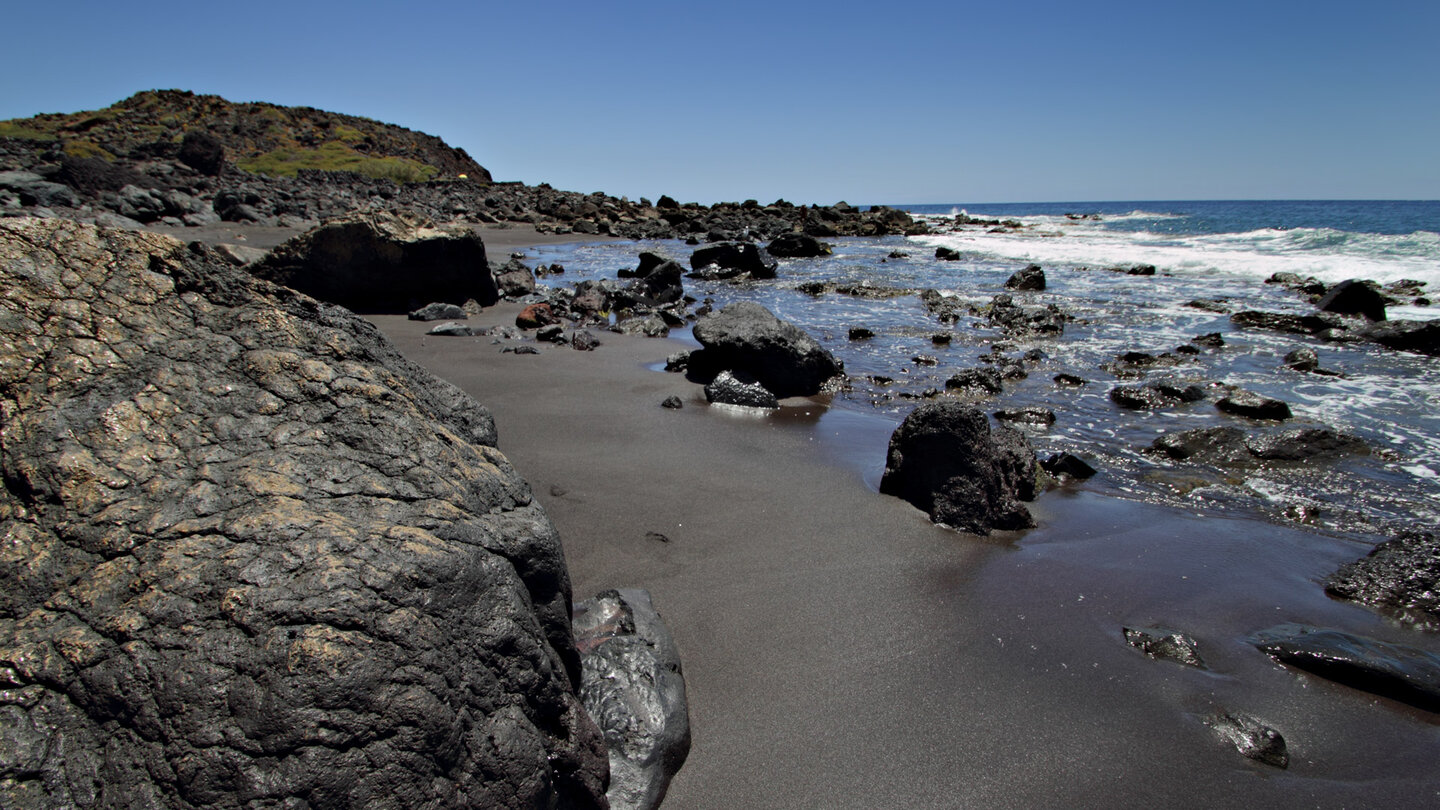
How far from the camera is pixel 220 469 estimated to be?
1.84 m

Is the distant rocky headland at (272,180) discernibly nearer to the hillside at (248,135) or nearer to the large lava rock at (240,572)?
the hillside at (248,135)

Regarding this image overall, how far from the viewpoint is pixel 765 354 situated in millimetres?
7473

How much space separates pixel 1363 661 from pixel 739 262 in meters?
17.4

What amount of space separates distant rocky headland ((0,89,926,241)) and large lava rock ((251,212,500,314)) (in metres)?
2.96

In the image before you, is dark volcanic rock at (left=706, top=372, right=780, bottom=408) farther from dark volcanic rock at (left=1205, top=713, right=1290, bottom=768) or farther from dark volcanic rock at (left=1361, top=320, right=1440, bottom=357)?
dark volcanic rock at (left=1361, top=320, right=1440, bottom=357)

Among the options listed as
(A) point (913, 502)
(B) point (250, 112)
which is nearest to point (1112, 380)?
(A) point (913, 502)

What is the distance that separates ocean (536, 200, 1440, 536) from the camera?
538 cm

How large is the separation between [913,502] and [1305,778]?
241 centimetres

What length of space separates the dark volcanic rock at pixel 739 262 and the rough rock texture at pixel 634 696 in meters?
16.6

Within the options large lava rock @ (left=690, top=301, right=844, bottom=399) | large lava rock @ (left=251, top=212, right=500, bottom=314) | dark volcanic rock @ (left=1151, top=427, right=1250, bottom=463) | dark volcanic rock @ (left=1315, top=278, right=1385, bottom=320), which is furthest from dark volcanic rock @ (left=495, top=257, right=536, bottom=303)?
dark volcanic rock @ (left=1315, top=278, right=1385, bottom=320)

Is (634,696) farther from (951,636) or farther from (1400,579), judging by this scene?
(1400,579)

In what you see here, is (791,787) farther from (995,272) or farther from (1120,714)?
(995,272)

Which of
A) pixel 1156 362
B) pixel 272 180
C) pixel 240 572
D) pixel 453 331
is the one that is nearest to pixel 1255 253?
pixel 1156 362

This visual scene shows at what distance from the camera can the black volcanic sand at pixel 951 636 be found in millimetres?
2529
